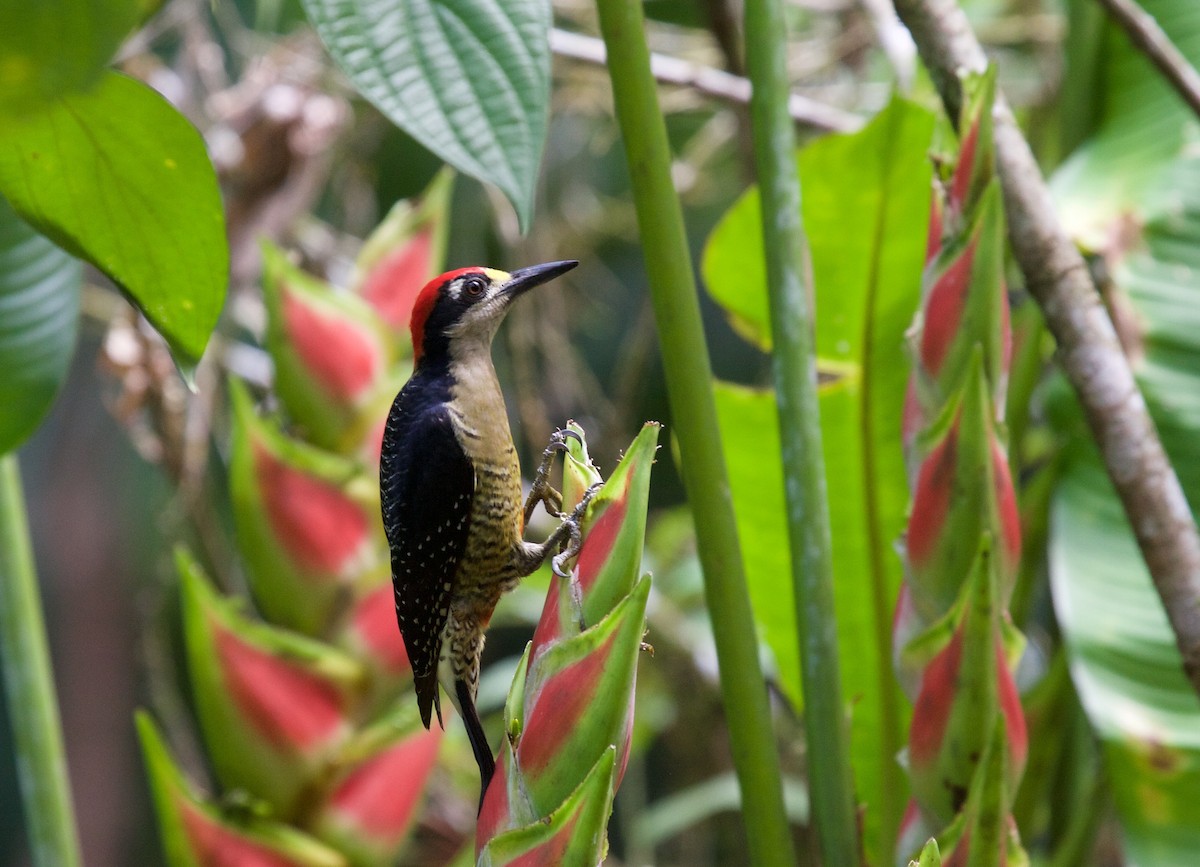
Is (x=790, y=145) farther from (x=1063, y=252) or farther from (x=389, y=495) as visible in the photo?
(x=389, y=495)

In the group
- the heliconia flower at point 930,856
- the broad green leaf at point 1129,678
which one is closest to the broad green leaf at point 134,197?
the heliconia flower at point 930,856

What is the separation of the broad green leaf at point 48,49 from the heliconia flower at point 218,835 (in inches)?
26.5

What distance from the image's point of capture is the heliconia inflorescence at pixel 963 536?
0.62 meters

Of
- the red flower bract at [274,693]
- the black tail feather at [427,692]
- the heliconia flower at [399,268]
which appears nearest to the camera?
the black tail feather at [427,692]

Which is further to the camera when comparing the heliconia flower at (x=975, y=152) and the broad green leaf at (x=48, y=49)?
the heliconia flower at (x=975, y=152)

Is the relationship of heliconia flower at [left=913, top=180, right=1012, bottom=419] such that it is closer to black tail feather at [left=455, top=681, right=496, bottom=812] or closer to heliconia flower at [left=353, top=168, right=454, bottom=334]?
black tail feather at [left=455, top=681, right=496, bottom=812]

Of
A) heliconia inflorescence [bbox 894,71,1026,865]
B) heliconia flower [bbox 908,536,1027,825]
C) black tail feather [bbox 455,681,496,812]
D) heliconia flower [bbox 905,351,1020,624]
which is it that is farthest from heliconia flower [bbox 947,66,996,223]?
black tail feather [bbox 455,681,496,812]

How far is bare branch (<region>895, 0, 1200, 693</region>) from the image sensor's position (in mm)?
696

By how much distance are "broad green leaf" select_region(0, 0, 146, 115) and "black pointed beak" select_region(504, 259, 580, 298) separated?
399mm

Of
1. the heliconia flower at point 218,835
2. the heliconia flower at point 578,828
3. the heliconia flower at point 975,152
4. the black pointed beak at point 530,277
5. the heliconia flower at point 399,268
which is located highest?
the heliconia flower at point 975,152

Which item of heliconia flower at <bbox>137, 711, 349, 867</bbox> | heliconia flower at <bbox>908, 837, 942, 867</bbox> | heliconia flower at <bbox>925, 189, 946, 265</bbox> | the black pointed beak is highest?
heliconia flower at <bbox>925, 189, 946, 265</bbox>

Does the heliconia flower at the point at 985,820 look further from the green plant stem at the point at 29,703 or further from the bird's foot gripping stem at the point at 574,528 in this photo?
the green plant stem at the point at 29,703

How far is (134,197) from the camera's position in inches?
22.9

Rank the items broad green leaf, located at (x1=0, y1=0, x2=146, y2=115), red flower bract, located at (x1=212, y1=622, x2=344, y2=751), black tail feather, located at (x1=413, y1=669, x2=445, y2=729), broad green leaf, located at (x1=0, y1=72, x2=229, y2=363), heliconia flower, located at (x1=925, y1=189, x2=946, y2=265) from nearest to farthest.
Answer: broad green leaf, located at (x1=0, y1=0, x2=146, y2=115)
broad green leaf, located at (x1=0, y1=72, x2=229, y2=363)
heliconia flower, located at (x1=925, y1=189, x2=946, y2=265)
black tail feather, located at (x1=413, y1=669, x2=445, y2=729)
red flower bract, located at (x1=212, y1=622, x2=344, y2=751)
